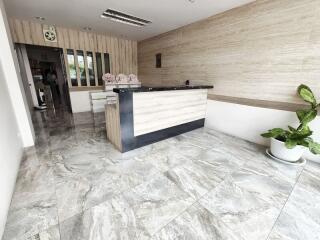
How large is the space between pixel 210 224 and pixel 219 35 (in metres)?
3.55

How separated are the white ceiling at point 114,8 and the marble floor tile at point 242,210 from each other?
326cm

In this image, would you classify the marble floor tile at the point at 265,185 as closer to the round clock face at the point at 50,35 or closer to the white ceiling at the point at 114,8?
the white ceiling at the point at 114,8

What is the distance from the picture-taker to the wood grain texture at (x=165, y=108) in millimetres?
2627

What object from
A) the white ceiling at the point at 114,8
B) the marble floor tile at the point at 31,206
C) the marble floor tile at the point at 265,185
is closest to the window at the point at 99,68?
the white ceiling at the point at 114,8

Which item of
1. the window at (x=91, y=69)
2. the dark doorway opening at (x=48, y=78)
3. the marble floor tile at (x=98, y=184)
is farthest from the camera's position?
the dark doorway opening at (x=48, y=78)

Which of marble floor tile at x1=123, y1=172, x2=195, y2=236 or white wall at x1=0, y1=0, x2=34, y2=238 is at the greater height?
white wall at x1=0, y1=0, x2=34, y2=238

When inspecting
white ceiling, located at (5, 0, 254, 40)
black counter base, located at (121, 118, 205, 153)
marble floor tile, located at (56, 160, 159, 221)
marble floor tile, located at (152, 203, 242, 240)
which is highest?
white ceiling, located at (5, 0, 254, 40)

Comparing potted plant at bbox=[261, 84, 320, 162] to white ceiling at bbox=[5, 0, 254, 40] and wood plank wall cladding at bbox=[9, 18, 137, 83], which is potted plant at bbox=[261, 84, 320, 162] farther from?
wood plank wall cladding at bbox=[9, 18, 137, 83]

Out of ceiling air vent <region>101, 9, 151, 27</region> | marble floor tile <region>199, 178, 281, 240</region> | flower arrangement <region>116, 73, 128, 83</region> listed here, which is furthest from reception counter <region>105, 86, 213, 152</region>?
flower arrangement <region>116, 73, 128, 83</region>

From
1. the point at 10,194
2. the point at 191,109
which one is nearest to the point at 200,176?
the point at 191,109

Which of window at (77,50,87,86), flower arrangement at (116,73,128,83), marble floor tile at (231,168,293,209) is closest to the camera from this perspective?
marble floor tile at (231,168,293,209)

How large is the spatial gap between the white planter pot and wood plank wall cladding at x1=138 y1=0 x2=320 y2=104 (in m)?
0.77

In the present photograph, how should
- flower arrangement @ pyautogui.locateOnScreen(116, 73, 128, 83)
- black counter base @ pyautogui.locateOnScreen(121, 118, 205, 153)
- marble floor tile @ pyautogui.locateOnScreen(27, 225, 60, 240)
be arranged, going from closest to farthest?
marble floor tile @ pyautogui.locateOnScreen(27, 225, 60, 240), black counter base @ pyautogui.locateOnScreen(121, 118, 205, 153), flower arrangement @ pyautogui.locateOnScreen(116, 73, 128, 83)

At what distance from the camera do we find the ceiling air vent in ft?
11.5
